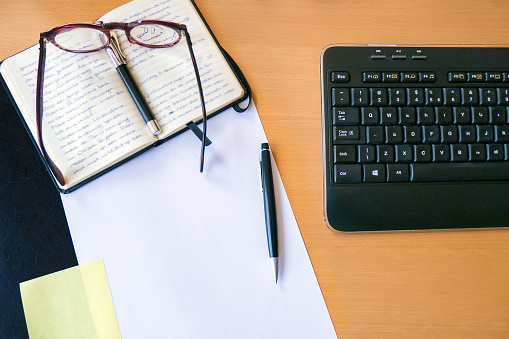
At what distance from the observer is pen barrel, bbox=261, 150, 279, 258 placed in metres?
0.48

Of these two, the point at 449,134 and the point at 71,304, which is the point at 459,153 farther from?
the point at 71,304

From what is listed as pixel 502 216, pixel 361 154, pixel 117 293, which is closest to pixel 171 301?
pixel 117 293

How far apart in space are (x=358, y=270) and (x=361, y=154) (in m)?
0.16

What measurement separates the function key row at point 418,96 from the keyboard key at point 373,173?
0.28 ft

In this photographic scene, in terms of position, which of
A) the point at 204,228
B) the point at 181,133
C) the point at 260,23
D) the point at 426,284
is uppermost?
the point at 260,23

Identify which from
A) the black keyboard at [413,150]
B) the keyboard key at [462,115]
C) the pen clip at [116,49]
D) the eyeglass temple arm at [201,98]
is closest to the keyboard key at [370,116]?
the black keyboard at [413,150]

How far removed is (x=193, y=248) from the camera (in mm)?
486

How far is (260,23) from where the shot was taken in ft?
1.76

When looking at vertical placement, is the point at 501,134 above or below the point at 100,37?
below

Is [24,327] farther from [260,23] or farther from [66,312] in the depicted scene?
[260,23]

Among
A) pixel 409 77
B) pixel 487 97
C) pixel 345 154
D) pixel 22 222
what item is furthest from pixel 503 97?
pixel 22 222

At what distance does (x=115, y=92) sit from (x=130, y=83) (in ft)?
0.08

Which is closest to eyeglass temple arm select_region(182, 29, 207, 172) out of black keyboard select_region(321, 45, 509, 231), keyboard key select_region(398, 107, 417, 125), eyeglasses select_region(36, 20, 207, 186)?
eyeglasses select_region(36, 20, 207, 186)

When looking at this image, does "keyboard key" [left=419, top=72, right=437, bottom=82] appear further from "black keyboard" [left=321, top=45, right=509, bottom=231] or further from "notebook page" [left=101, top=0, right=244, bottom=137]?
"notebook page" [left=101, top=0, right=244, bottom=137]
